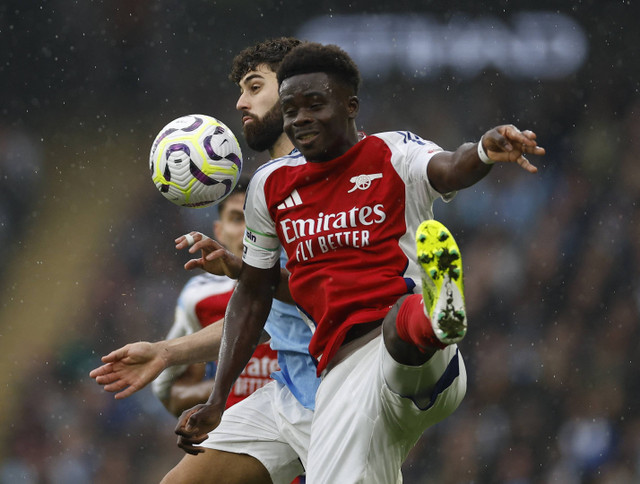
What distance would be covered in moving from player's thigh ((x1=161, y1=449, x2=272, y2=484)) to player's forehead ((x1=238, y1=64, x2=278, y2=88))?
64.9 inches

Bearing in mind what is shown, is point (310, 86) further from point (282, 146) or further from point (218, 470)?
point (218, 470)

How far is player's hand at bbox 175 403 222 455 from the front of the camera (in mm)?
3553

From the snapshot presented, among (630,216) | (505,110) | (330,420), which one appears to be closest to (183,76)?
(505,110)

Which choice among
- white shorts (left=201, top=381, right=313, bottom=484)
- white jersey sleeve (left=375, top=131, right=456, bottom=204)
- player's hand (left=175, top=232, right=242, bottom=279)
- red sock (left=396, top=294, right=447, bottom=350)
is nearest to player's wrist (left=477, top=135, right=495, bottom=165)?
white jersey sleeve (left=375, top=131, right=456, bottom=204)

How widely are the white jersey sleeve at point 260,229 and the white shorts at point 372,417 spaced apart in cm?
70

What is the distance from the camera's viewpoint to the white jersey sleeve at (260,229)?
12.2 ft

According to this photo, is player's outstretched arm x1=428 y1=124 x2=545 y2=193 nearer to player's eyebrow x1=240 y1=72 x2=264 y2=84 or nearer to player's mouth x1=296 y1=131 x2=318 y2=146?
player's mouth x1=296 y1=131 x2=318 y2=146

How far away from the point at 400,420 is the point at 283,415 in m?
1.05

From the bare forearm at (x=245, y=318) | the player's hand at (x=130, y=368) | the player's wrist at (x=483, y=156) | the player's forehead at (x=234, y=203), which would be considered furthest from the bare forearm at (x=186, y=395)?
the player's wrist at (x=483, y=156)

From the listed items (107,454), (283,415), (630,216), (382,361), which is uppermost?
(382,361)

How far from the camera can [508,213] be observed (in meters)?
8.83

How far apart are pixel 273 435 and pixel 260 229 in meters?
0.93

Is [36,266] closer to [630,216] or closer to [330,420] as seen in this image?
[630,216]

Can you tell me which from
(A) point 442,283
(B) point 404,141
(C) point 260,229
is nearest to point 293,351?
(C) point 260,229
